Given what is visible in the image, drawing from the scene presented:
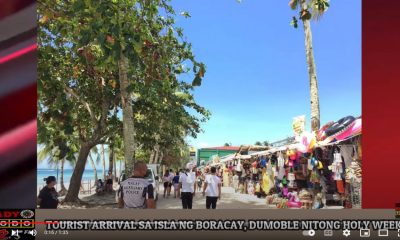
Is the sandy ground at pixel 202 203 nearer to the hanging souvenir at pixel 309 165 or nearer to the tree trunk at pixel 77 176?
the tree trunk at pixel 77 176

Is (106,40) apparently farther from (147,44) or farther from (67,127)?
(67,127)


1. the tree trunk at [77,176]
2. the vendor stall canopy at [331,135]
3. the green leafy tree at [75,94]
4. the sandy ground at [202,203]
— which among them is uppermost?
the green leafy tree at [75,94]

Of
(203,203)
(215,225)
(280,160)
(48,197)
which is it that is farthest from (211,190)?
(203,203)

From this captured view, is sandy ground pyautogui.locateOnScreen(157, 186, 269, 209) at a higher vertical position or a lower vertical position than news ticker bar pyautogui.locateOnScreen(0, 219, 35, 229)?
lower

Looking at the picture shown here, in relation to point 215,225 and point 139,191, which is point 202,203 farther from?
point 139,191

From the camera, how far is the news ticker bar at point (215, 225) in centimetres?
688

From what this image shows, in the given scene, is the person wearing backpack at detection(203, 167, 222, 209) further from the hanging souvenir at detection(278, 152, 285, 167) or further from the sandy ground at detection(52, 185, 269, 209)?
the hanging souvenir at detection(278, 152, 285, 167)

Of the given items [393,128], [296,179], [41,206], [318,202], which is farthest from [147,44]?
[296,179]

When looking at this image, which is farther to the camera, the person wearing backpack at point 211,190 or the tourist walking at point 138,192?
the person wearing backpack at point 211,190

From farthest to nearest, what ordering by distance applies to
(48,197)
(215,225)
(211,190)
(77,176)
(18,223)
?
(77,176)
(211,190)
(48,197)
(215,225)
(18,223)

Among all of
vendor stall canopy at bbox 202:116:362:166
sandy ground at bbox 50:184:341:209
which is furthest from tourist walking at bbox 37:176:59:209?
sandy ground at bbox 50:184:341:209

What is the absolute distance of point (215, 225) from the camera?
748 cm

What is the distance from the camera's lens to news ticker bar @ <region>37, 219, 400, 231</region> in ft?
22.6

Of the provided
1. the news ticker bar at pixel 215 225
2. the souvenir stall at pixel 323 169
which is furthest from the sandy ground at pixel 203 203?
the news ticker bar at pixel 215 225
